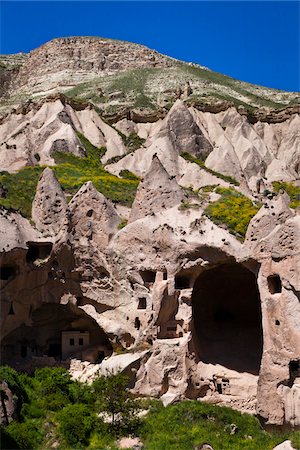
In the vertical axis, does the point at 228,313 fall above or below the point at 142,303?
below

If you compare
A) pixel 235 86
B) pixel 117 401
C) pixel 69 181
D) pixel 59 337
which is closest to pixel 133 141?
pixel 69 181

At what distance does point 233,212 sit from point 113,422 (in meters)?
12.3

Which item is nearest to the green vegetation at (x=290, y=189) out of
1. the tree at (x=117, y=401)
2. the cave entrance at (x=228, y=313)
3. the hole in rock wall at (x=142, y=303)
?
the cave entrance at (x=228, y=313)

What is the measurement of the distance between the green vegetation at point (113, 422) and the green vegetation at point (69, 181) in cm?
1060

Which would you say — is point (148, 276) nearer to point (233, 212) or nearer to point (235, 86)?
point (233, 212)

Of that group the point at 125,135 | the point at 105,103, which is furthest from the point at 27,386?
the point at 105,103

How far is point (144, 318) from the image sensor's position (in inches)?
1166

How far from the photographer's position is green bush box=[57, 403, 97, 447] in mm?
24719

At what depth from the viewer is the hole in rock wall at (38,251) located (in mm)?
31562

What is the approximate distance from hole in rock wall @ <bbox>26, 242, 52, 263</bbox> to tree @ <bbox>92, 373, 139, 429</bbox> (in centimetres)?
796

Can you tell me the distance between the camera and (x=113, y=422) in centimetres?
2552

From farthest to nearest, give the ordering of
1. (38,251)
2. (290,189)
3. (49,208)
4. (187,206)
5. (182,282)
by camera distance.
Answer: (290,189) < (49,208) < (38,251) < (187,206) < (182,282)

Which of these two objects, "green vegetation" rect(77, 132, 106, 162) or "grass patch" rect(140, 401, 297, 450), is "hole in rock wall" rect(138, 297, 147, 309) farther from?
"green vegetation" rect(77, 132, 106, 162)

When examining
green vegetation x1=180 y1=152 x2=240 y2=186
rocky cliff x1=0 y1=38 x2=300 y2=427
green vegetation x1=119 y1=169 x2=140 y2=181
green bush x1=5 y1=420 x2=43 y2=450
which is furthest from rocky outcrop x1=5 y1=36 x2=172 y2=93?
green bush x1=5 y1=420 x2=43 y2=450
